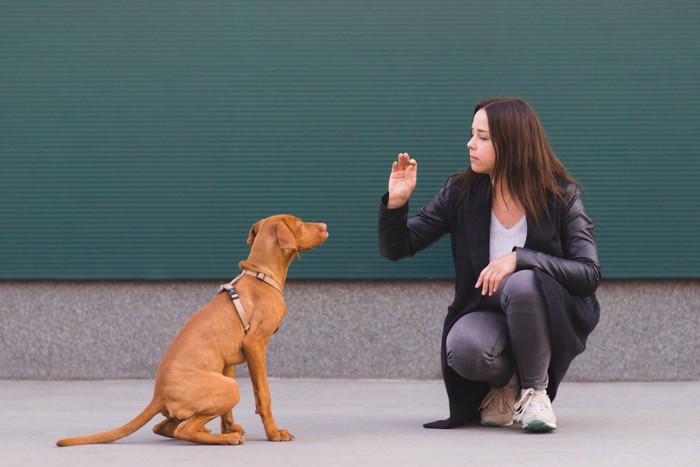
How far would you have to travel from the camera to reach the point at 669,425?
443 centimetres

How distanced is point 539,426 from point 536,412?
0.21ft

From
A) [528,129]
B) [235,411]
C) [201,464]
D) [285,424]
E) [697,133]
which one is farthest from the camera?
[697,133]

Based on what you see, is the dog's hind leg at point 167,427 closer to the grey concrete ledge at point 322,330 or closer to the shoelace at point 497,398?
the shoelace at point 497,398

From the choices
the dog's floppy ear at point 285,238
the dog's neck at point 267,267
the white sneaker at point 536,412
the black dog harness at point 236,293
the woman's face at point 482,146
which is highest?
the woman's face at point 482,146

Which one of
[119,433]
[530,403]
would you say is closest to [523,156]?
[530,403]

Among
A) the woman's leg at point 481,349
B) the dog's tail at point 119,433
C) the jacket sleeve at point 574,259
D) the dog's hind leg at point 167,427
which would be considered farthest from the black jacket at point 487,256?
the dog's tail at point 119,433

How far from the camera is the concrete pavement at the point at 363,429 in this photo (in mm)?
3568

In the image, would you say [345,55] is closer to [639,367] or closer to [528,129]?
[528,129]

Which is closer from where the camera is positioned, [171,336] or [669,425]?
[669,425]

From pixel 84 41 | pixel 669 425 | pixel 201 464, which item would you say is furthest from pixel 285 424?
pixel 84 41

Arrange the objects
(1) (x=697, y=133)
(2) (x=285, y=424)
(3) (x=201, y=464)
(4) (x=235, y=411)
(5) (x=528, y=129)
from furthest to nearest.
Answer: (1) (x=697, y=133), (4) (x=235, y=411), (2) (x=285, y=424), (5) (x=528, y=129), (3) (x=201, y=464)

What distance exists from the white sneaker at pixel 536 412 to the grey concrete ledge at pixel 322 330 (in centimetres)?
196

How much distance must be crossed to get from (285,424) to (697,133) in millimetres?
3034

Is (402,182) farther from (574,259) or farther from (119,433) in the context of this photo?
(119,433)
